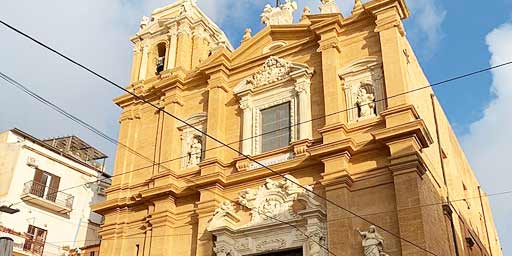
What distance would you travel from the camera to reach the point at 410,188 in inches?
573

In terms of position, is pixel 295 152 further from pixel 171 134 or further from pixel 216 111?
pixel 171 134

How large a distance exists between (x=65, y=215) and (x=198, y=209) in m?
12.5

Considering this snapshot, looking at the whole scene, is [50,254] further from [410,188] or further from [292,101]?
[410,188]

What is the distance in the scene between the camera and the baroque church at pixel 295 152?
600 inches

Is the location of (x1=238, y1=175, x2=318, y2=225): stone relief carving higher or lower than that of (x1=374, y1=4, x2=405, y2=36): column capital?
lower

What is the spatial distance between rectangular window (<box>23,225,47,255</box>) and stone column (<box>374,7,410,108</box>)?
1738 cm

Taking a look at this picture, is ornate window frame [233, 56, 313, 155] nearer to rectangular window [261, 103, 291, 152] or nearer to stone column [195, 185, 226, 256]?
rectangular window [261, 103, 291, 152]

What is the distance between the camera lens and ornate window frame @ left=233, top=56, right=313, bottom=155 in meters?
18.0

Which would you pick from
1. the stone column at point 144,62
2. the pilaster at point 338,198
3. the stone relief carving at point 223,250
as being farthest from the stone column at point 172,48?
the pilaster at point 338,198

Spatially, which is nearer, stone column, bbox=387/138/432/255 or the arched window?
stone column, bbox=387/138/432/255

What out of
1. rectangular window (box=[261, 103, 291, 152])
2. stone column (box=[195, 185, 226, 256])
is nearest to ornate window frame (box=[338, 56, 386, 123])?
rectangular window (box=[261, 103, 291, 152])

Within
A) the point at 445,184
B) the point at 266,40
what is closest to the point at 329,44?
the point at 266,40

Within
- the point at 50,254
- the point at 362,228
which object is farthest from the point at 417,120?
the point at 50,254

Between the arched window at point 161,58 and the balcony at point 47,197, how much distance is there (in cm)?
827
